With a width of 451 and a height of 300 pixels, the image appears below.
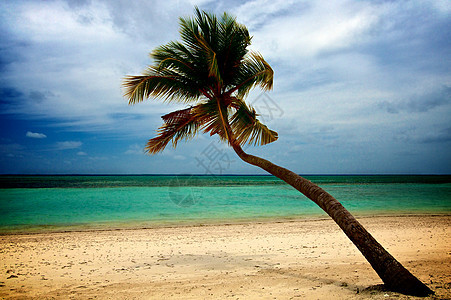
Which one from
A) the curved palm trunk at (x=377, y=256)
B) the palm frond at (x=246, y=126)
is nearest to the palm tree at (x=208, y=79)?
the palm frond at (x=246, y=126)

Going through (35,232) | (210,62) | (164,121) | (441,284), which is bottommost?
(35,232)

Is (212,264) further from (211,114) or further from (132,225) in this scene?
(132,225)

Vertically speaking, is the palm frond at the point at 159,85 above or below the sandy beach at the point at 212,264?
above

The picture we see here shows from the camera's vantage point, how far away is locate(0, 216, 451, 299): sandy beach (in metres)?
5.16

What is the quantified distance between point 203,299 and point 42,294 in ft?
9.67

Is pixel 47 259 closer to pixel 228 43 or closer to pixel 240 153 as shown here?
pixel 240 153

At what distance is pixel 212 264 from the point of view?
7.21m

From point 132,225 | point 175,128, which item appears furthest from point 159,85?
point 132,225

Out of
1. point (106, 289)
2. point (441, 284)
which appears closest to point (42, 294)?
point (106, 289)

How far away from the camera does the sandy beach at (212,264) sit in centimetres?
516

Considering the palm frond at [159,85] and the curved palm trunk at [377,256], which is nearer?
the curved palm trunk at [377,256]

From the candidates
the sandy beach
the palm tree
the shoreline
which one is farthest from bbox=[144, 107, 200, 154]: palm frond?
the shoreline

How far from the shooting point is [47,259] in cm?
793

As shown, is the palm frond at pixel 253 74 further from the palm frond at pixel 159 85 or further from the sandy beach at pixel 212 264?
the sandy beach at pixel 212 264
